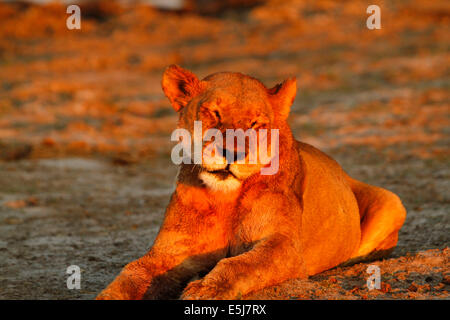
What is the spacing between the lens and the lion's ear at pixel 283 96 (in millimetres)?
4389

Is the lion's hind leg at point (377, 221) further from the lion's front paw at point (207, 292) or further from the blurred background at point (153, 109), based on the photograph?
the lion's front paw at point (207, 292)

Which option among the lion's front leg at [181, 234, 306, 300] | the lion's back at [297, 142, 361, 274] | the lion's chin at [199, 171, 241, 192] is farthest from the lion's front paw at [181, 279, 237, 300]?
the lion's back at [297, 142, 361, 274]

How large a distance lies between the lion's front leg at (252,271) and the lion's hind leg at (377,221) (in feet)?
4.35

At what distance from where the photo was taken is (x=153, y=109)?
14.3 metres

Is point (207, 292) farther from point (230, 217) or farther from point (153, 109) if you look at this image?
point (153, 109)

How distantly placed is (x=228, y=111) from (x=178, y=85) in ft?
1.82

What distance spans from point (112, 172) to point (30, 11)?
56.0 ft

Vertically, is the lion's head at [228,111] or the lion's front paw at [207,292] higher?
the lion's head at [228,111]

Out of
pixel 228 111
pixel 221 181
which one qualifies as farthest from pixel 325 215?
pixel 228 111

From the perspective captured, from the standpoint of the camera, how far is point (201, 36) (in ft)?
72.1

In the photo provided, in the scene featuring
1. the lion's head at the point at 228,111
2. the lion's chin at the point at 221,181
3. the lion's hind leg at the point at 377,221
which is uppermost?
the lion's head at the point at 228,111

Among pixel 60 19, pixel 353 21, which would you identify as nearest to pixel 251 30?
pixel 353 21

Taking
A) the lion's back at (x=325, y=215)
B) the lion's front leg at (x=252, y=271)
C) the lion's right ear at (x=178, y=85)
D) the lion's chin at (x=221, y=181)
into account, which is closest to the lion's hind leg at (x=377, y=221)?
the lion's back at (x=325, y=215)

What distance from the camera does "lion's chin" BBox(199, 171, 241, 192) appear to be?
3.96 meters
